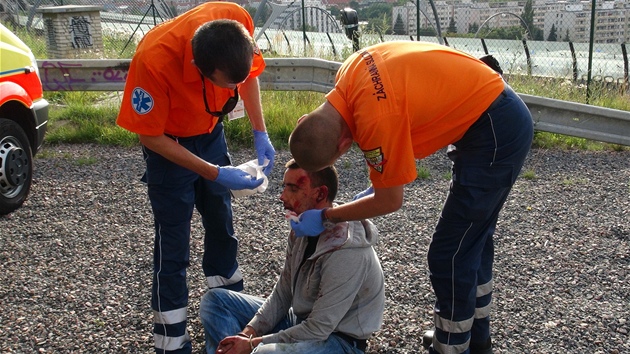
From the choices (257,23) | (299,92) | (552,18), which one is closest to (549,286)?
(299,92)

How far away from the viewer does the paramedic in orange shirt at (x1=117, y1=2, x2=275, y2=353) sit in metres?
2.95

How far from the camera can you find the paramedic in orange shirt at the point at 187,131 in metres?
2.95

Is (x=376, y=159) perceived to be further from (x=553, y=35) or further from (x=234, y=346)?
(x=553, y=35)

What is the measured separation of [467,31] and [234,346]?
8764 mm

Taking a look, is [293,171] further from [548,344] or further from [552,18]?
[552,18]

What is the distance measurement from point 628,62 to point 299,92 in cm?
409

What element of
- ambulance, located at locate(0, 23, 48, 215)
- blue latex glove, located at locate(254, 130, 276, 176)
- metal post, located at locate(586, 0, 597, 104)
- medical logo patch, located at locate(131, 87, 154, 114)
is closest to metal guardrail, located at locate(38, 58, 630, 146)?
metal post, located at locate(586, 0, 597, 104)

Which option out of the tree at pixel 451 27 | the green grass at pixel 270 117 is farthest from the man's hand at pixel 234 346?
the tree at pixel 451 27

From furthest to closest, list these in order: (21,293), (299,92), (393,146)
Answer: (299,92) → (21,293) → (393,146)

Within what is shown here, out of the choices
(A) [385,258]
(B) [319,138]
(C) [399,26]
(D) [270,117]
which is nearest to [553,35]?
(C) [399,26]

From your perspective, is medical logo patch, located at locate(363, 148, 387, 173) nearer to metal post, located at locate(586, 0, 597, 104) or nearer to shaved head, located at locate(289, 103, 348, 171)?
shaved head, located at locate(289, 103, 348, 171)

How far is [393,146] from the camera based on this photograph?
2533 millimetres

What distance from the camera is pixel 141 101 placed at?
316cm

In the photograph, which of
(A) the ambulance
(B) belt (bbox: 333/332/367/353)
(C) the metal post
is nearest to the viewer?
(B) belt (bbox: 333/332/367/353)
